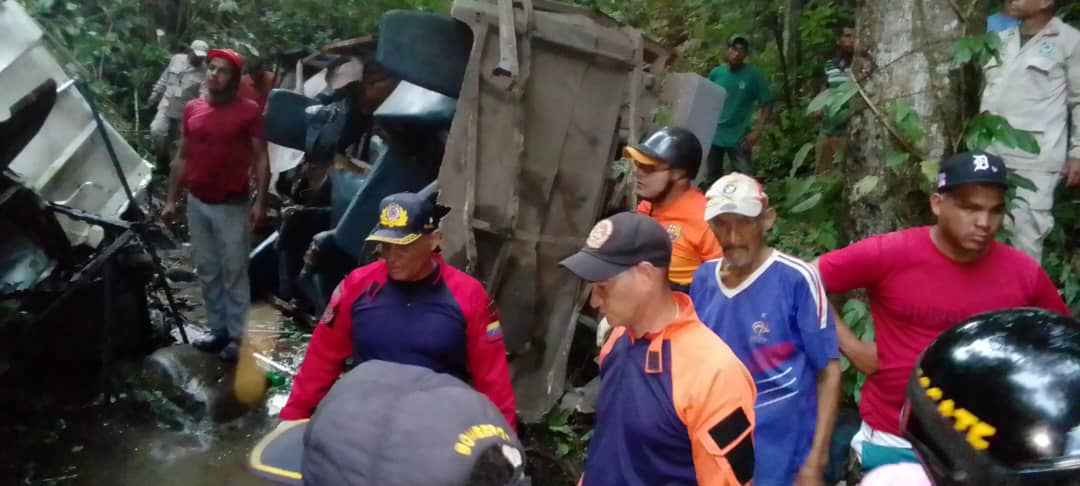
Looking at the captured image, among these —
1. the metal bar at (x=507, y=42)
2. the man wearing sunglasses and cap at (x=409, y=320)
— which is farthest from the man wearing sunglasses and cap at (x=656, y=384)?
the metal bar at (x=507, y=42)

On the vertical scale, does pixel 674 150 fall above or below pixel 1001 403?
below

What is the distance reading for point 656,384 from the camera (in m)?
2.00

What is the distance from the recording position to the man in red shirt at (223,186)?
514cm

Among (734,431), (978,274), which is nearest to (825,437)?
(978,274)

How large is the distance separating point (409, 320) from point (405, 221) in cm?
35

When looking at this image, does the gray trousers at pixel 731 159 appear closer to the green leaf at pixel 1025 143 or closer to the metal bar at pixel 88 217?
the green leaf at pixel 1025 143

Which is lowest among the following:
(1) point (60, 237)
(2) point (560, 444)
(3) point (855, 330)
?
(2) point (560, 444)

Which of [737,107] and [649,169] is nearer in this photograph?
[649,169]

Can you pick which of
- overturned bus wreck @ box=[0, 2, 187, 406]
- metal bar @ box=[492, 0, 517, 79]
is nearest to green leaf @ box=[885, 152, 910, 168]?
metal bar @ box=[492, 0, 517, 79]

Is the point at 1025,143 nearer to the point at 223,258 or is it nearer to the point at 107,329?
the point at 223,258

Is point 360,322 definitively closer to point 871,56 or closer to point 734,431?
point 734,431

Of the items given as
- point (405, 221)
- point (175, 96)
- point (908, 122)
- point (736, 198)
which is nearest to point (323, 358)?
point (405, 221)

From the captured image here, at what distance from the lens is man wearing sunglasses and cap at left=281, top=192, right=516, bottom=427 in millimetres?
2963

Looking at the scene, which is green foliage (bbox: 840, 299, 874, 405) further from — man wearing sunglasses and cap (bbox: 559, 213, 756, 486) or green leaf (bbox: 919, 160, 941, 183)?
man wearing sunglasses and cap (bbox: 559, 213, 756, 486)
